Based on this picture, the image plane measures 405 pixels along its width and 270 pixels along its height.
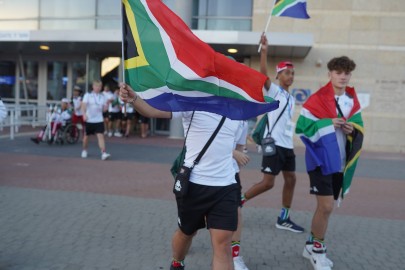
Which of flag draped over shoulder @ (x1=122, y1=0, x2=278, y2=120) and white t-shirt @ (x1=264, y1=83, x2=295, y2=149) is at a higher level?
flag draped over shoulder @ (x1=122, y1=0, x2=278, y2=120)

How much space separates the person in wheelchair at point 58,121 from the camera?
1295cm

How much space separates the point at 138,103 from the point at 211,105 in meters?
0.55

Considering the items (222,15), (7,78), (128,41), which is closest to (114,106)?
(222,15)

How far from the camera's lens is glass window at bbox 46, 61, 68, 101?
66.1 feet

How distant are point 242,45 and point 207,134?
11997 millimetres

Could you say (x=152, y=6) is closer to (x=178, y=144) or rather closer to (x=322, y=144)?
(x=322, y=144)

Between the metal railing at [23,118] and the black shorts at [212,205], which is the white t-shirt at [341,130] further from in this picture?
the metal railing at [23,118]

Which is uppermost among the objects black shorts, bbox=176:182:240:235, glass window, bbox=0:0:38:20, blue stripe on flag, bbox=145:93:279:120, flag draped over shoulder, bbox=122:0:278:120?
glass window, bbox=0:0:38:20

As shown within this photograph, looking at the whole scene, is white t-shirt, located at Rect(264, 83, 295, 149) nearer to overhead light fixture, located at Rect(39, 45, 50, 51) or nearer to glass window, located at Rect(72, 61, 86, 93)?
overhead light fixture, located at Rect(39, 45, 50, 51)

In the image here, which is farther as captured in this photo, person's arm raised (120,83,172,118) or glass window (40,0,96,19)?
glass window (40,0,96,19)

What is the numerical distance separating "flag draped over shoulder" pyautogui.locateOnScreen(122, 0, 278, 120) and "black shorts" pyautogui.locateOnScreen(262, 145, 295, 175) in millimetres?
2166

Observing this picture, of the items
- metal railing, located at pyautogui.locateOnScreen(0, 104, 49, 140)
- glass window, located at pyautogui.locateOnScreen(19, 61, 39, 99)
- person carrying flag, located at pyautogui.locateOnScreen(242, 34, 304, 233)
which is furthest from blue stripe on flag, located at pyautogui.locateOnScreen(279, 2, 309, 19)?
glass window, located at pyautogui.locateOnScreen(19, 61, 39, 99)

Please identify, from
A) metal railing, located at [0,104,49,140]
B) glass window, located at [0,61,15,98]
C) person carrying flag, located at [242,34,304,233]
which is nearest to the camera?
person carrying flag, located at [242,34,304,233]

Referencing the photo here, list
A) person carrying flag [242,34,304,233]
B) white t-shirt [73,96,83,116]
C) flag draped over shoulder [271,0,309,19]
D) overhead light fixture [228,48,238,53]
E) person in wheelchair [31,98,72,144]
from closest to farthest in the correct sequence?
1. person carrying flag [242,34,304,233]
2. flag draped over shoulder [271,0,309,19]
3. person in wheelchair [31,98,72,144]
4. white t-shirt [73,96,83,116]
5. overhead light fixture [228,48,238,53]
